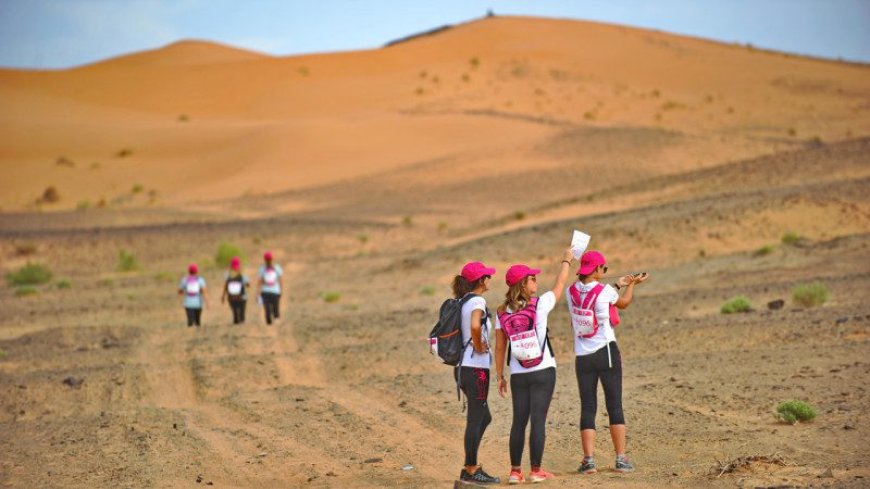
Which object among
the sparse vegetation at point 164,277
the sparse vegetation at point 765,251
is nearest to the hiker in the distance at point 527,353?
the sparse vegetation at point 765,251

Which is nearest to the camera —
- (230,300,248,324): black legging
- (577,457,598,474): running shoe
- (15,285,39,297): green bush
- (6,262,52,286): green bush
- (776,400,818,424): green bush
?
(577,457,598,474): running shoe

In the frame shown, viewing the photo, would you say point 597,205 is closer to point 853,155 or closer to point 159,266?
point 853,155

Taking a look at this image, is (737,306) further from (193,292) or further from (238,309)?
(193,292)

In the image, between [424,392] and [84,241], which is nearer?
[424,392]

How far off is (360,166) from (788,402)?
55798mm

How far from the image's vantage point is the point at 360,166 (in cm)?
6856

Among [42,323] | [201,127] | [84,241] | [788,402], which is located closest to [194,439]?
[788,402]

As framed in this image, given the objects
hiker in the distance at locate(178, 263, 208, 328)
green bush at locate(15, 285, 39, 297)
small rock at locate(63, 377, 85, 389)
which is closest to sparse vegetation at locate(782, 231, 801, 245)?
hiker in the distance at locate(178, 263, 208, 328)

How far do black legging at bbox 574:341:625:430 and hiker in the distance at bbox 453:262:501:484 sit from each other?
2.65ft

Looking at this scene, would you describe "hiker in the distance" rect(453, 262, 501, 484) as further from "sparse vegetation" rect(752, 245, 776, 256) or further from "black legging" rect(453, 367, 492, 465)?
"sparse vegetation" rect(752, 245, 776, 256)

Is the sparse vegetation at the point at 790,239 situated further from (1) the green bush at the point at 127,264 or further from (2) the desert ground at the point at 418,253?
(1) the green bush at the point at 127,264

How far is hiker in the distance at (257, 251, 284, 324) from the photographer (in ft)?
78.2

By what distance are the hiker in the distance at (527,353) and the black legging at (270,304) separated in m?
14.0

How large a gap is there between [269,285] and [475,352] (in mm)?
13970
